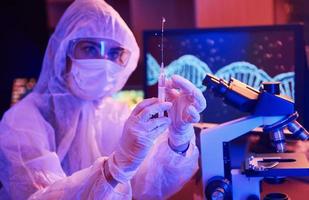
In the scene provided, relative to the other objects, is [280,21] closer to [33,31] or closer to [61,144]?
[61,144]

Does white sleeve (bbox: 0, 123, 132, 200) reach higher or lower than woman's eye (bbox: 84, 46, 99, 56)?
lower

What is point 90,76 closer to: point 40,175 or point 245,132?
point 40,175

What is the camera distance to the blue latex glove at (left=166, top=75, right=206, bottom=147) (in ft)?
3.44

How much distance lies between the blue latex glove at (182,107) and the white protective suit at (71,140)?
0.07 m

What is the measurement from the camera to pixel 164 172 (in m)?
1.26

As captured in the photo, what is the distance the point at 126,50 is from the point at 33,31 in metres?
1.22

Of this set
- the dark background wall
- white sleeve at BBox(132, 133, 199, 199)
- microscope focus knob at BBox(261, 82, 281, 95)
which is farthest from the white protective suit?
the dark background wall

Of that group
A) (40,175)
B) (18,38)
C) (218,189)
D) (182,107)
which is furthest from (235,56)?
(18,38)

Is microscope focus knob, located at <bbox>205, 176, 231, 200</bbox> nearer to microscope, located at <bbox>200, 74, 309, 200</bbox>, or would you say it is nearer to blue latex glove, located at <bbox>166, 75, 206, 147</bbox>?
microscope, located at <bbox>200, 74, 309, 200</bbox>

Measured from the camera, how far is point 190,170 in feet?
4.07

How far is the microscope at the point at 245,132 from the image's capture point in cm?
96

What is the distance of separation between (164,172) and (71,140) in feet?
1.16

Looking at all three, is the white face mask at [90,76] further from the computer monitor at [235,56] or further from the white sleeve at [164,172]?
the white sleeve at [164,172]

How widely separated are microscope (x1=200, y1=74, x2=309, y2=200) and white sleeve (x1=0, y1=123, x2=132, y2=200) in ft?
0.73
